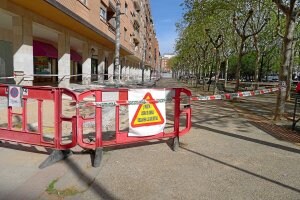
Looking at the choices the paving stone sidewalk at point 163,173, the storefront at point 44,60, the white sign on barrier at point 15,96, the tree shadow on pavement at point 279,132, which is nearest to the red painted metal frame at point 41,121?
the white sign on barrier at point 15,96

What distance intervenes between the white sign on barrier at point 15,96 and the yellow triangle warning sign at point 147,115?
6.60 ft

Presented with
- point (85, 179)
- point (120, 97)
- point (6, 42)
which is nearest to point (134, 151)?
point (120, 97)

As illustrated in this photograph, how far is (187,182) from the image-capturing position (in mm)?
4172

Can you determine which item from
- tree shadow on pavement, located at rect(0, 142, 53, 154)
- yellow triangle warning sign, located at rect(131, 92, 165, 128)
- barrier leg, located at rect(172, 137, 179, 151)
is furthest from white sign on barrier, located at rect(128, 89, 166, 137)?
tree shadow on pavement, located at rect(0, 142, 53, 154)

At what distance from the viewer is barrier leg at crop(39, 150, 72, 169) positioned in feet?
15.1

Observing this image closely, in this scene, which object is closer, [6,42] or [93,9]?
[6,42]

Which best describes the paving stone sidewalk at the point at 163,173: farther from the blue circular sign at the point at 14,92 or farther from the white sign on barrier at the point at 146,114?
the blue circular sign at the point at 14,92

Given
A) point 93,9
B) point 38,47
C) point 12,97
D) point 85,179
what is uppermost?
point 93,9

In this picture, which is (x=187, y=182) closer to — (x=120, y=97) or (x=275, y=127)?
(x=120, y=97)

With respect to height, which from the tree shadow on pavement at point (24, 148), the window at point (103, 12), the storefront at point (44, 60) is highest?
the window at point (103, 12)

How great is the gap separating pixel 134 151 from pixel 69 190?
77.4 inches

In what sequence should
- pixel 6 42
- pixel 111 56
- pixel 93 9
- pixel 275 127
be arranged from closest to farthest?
1. pixel 275 127
2. pixel 6 42
3. pixel 93 9
4. pixel 111 56

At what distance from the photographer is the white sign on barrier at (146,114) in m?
5.20

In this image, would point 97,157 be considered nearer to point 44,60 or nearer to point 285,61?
point 285,61
